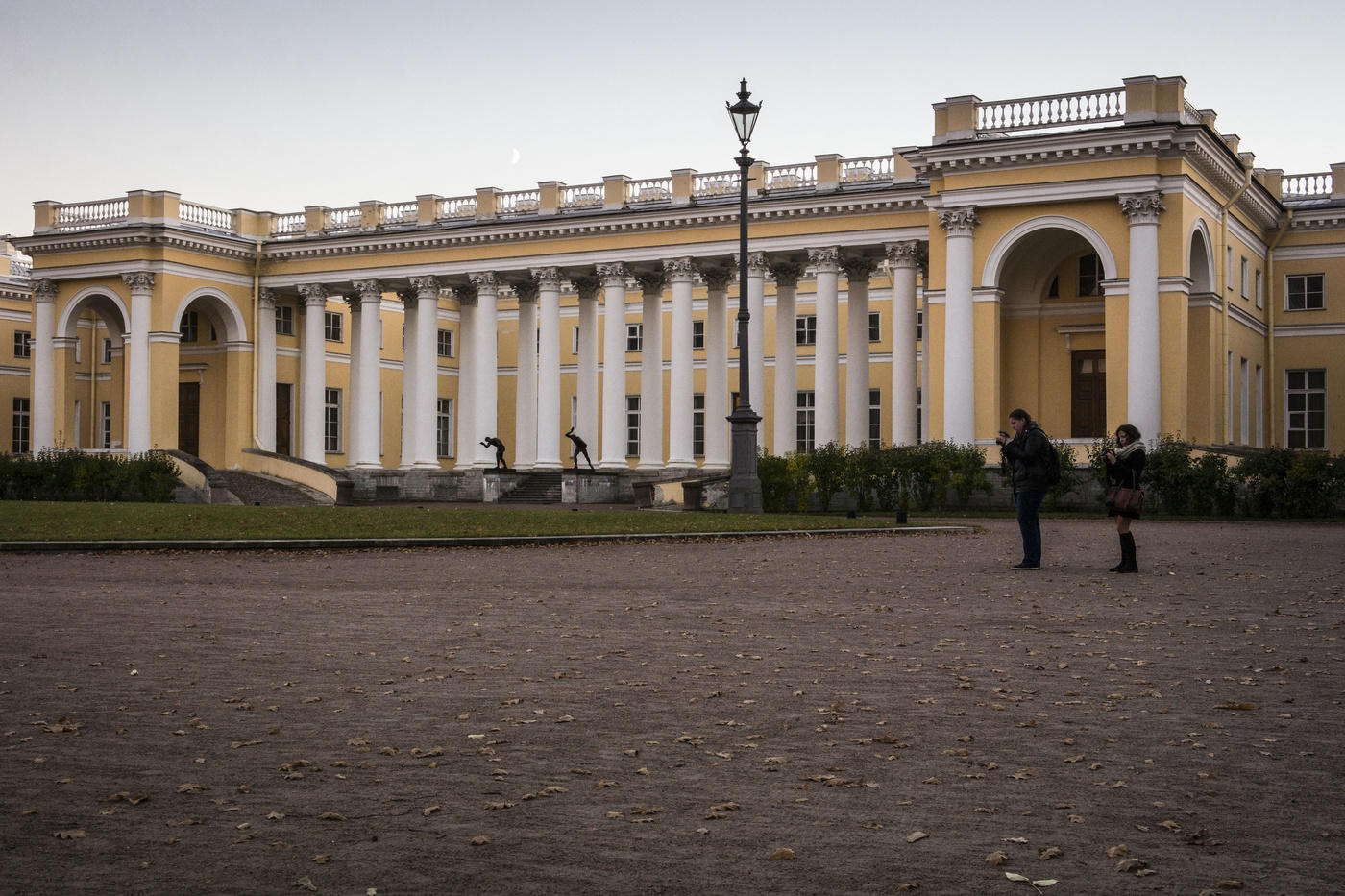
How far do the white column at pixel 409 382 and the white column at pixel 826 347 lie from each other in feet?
52.0

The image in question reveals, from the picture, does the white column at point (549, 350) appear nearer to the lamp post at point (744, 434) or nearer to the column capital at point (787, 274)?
the column capital at point (787, 274)

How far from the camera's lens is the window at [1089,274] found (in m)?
41.1

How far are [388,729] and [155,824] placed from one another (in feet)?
6.08

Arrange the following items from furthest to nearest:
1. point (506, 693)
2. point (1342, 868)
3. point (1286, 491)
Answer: point (1286, 491) < point (506, 693) < point (1342, 868)

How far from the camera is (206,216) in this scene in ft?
171

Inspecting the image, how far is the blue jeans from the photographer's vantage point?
637 inches

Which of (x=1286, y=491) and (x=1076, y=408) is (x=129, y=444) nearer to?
(x=1076, y=408)

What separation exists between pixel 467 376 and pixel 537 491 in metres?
7.49

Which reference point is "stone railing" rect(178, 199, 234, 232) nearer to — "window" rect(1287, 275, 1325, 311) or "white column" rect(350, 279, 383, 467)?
"white column" rect(350, 279, 383, 467)

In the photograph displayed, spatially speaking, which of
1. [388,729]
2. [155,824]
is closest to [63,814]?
[155,824]

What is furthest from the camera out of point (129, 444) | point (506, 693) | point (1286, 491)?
point (129, 444)

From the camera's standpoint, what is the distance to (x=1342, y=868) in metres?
4.76

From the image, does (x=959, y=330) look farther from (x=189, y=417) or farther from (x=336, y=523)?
(x=189, y=417)

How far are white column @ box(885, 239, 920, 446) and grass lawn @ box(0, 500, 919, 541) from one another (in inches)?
627
